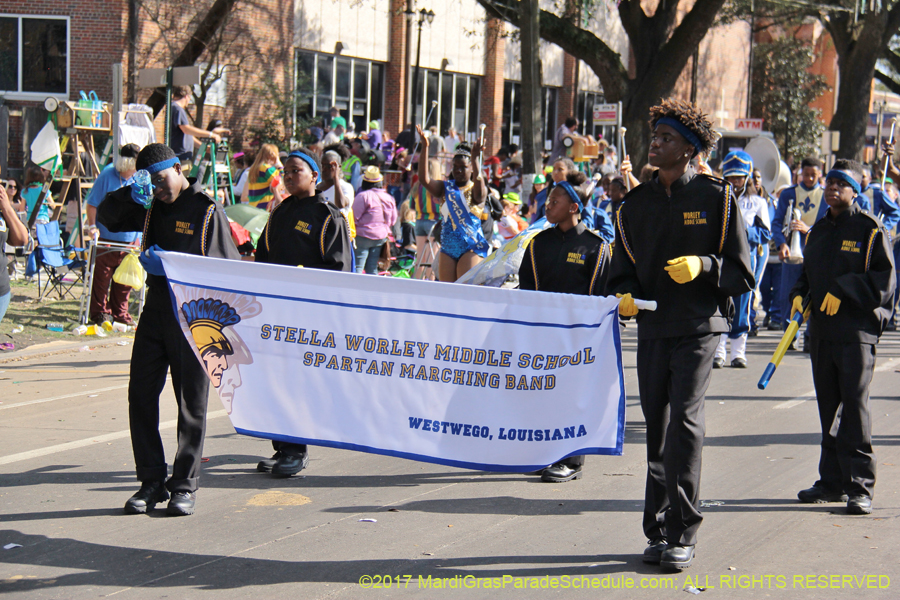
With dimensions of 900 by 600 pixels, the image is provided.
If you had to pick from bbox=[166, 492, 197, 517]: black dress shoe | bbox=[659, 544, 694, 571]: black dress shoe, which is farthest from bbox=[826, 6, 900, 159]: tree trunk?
bbox=[166, 492, 197, 517]: black dress shoe

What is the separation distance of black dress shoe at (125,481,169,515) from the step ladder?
8.63 m

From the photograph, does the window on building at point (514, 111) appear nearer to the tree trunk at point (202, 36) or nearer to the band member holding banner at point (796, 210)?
the tree trunk at point (202, 36)

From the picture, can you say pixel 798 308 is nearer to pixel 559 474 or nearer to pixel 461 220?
pixel 559 474

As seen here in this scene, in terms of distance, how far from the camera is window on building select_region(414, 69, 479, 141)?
32.4 metres

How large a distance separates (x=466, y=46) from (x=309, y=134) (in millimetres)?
11228

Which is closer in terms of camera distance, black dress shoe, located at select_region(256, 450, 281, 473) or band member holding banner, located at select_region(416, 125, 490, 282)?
black dress shoe, located at select_region(256, 450, 281, 473)

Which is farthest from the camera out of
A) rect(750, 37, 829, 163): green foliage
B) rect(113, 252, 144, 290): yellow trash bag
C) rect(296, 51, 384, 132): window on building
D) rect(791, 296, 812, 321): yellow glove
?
rect(750, 37, 829, 163): green foliage

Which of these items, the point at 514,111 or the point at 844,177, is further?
the point at 514,111

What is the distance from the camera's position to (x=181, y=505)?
5.47 meters

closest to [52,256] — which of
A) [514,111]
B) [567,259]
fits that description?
[567,259]

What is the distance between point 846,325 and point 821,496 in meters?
1.06

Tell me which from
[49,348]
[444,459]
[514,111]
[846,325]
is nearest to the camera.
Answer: [444,459]

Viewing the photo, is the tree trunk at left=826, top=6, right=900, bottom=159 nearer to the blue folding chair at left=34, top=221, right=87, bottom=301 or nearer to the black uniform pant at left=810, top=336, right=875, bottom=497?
the blue folding chair at left=34, top=221, right=87, bottom=301

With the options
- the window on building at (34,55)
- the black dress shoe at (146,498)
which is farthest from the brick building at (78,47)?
the black dress shoe at (146,498)
